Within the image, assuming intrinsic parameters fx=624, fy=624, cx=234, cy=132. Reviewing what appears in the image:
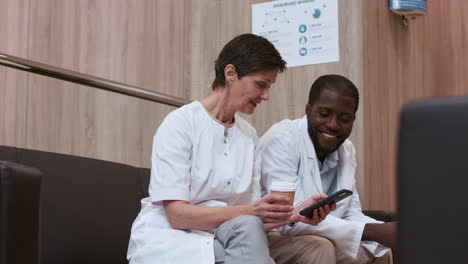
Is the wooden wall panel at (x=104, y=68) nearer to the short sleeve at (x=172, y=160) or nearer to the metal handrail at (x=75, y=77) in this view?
the metal handrail at (x=75, y=77)

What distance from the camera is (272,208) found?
1.89 metres

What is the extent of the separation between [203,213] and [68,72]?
0.94 meters

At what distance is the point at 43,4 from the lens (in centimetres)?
367

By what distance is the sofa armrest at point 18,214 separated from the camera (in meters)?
1.07

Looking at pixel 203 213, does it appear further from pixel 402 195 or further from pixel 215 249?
pixel 402 195

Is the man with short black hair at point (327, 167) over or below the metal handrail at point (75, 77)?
below

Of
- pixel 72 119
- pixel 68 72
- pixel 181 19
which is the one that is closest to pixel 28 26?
pixel 72 119

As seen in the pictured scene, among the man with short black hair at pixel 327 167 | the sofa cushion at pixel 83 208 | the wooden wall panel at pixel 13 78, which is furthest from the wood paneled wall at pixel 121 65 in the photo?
the sofa cushion at pixel 83 208

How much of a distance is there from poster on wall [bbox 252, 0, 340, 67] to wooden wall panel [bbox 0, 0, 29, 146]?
1331 millimetres

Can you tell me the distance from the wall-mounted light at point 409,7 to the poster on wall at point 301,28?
35 cm

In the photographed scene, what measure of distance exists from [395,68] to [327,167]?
1.17 metres

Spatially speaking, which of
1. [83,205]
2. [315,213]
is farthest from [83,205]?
[315,213]

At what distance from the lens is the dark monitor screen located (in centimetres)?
59

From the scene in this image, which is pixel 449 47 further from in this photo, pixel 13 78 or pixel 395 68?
pixel 13 78
